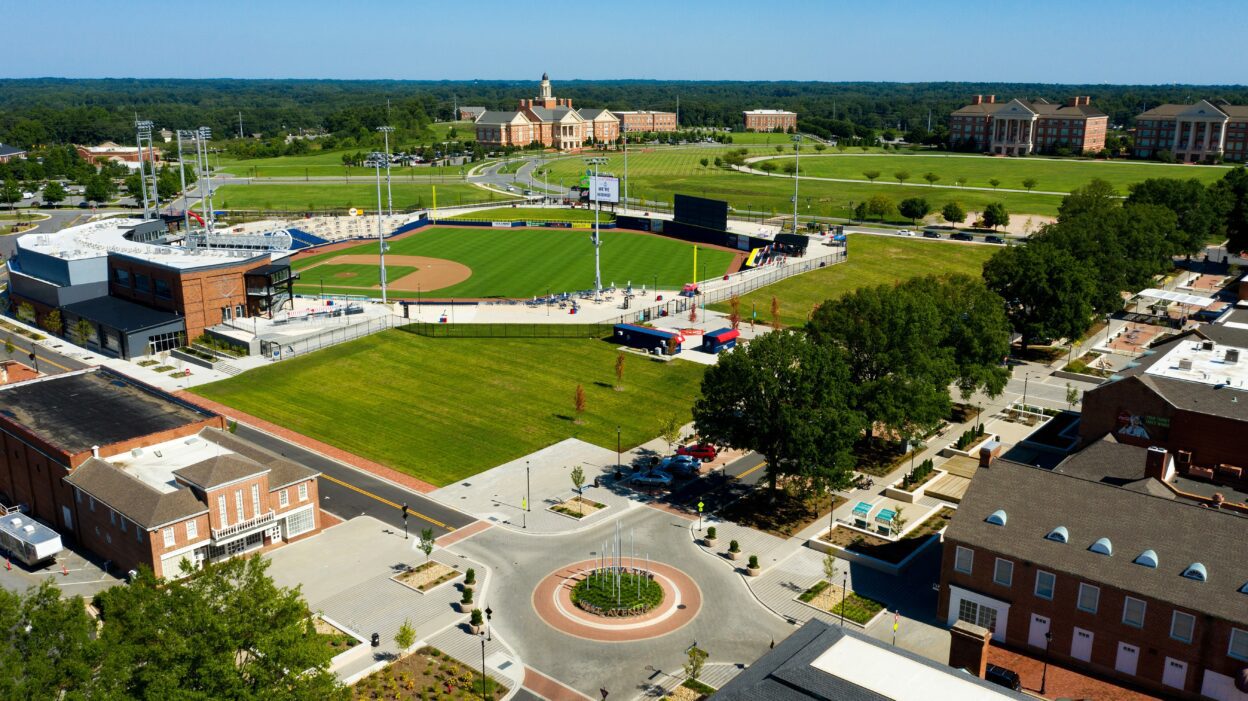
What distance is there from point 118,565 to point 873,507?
44786 mm

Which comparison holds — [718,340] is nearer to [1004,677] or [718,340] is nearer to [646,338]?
[646,338]

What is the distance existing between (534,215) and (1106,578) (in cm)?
13801

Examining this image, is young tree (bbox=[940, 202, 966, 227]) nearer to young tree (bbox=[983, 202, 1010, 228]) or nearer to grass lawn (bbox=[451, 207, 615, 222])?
young tree (bbox=[983, 202, 1010, 228])

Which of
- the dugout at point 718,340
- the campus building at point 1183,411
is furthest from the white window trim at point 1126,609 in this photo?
the dugout at point 718,340

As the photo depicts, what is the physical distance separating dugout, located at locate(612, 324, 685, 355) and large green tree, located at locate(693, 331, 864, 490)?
30.2 metres

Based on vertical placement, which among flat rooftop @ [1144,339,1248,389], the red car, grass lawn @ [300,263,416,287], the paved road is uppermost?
→ flat rooftop @ [1144,339,1248,389]

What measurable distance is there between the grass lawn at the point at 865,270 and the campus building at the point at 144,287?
50208 mm

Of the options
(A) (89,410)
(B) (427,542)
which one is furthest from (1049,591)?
(A) (89,410)

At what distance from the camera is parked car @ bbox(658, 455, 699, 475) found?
2557 inches

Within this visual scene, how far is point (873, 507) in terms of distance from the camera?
5922 cm

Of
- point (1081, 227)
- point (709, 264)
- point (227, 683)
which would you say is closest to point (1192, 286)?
point (1081, 227)

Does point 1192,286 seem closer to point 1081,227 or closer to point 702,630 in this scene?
point 1081,227

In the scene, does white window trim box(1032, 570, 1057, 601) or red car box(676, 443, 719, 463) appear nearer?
white window trim box(1032, 570, 1057, 601)

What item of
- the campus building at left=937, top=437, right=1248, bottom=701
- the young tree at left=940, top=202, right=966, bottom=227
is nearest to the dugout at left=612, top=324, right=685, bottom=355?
the campus building at left=937, top=437, right=1248, bottom=701
